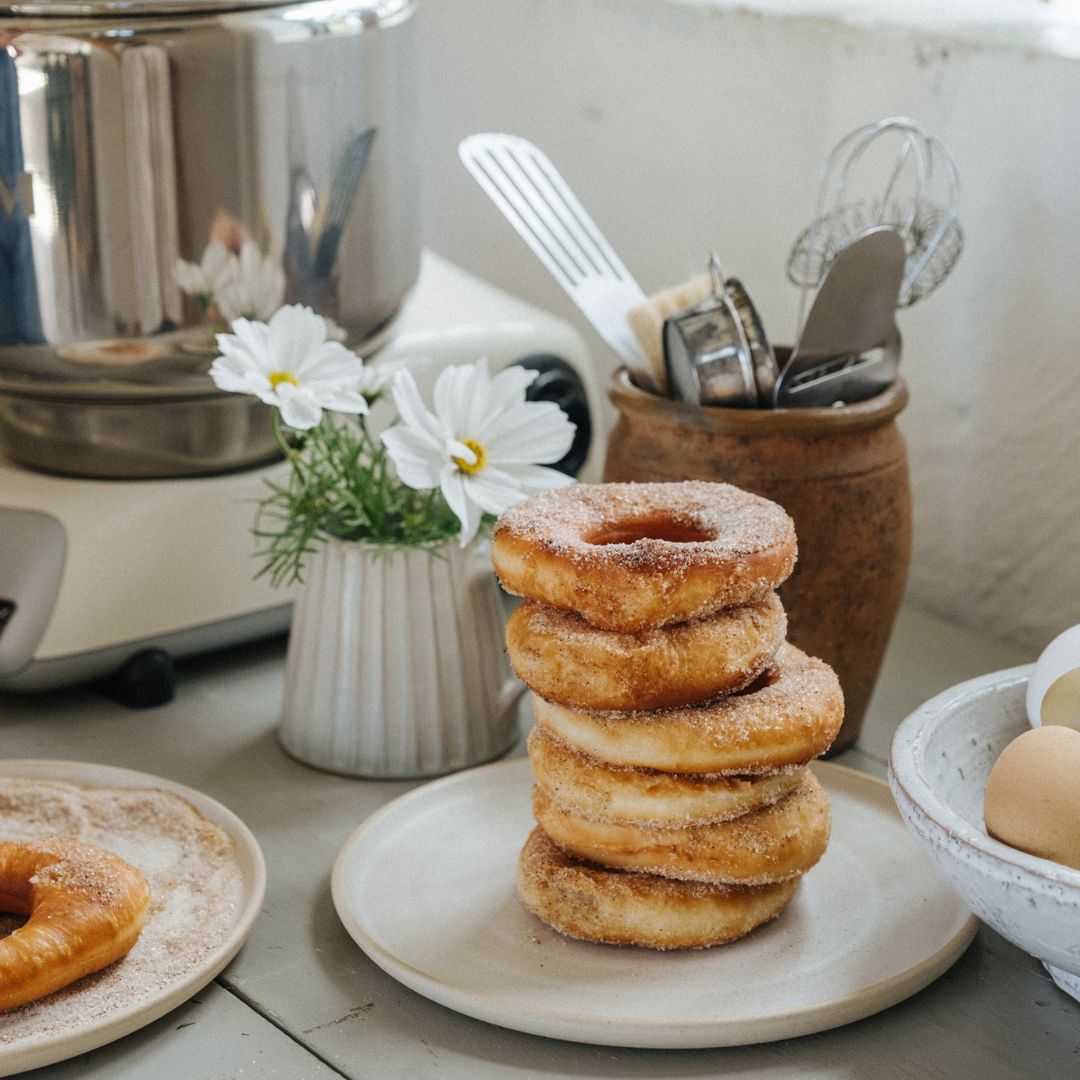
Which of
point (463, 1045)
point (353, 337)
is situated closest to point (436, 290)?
point (353, 337)

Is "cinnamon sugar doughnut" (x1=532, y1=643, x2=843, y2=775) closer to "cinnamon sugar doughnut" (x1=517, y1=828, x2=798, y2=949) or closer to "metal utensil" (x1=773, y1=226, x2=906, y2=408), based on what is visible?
"cinnamon sugar doughnut" (x1=517, y1=828, x2=798, y2=949)

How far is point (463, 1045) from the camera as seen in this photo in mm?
533

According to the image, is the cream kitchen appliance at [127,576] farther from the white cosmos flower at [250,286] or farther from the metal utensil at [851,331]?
the metal utensil at [851,331]

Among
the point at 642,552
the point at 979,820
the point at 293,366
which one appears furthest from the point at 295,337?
the point at 979,820

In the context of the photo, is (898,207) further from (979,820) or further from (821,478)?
(979,820)

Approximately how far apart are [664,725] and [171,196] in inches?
13.5

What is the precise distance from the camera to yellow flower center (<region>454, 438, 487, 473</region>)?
671 millimetres

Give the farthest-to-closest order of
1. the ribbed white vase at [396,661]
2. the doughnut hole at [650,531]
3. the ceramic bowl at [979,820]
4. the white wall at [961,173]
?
the white wall at [961,173] < the ribbed white vase at [396,661] < the doughnut hole at [650,531] < the ceramic bowl at [979,820]

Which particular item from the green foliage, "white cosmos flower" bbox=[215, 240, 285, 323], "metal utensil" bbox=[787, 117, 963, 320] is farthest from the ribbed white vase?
"metal utensil" bbox=[787, 117, 963, 320]

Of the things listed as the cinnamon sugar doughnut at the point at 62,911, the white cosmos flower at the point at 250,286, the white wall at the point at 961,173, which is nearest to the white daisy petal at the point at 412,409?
the white cosmos flower at the point at 250,286

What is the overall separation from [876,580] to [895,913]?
18cm

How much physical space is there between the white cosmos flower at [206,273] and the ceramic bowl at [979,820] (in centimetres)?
37

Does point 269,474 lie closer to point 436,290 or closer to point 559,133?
point 436,290

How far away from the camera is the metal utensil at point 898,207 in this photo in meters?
0.76
